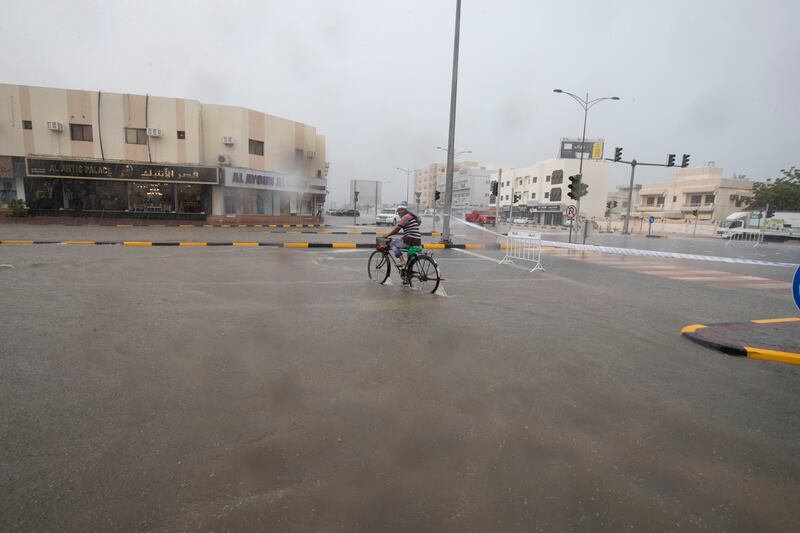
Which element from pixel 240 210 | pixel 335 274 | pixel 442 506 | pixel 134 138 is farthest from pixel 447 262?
pixel 134 138

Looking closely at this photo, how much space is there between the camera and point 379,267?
1045cm

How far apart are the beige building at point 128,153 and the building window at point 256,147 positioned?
75 millimetres

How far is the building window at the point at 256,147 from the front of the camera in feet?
108

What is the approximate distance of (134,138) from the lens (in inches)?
1167

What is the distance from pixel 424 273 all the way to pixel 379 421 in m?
5.88

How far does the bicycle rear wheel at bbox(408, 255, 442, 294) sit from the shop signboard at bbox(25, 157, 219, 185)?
25760 millimetres

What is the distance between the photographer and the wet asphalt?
262 cm

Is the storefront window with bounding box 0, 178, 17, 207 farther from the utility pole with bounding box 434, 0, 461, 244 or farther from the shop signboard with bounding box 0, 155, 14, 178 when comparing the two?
the utility pole with bounding box 434, 0, 461, 244

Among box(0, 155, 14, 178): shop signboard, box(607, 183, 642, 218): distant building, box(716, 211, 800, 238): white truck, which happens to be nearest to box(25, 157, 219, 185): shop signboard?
box(0, 155, 14, 178): shop signboard

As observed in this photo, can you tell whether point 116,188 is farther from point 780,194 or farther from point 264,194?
point 780,194

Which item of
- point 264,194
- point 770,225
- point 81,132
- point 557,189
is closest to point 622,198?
point 557,189

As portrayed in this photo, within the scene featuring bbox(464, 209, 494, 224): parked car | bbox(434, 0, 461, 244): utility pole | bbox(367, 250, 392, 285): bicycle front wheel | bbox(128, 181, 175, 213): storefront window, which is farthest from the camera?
bbox(464, 209, 494, 224): parked car

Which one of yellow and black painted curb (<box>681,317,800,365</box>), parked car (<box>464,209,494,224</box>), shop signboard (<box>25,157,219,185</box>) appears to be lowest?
yellow and black painted curb (<box>681,317,800,365</box>)

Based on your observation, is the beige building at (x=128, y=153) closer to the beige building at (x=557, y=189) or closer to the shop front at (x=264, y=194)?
the shop front at (x=264, y=194)
